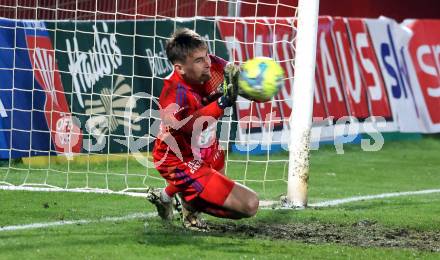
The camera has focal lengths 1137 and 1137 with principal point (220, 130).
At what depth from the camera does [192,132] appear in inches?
328

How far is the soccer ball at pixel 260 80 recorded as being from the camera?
7.82 m

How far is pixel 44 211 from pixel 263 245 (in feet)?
8.30

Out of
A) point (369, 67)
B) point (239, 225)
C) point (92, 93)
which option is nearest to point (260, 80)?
point (239, 225)

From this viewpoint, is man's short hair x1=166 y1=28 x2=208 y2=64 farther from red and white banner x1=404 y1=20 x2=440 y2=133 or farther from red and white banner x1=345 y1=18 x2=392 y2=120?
red and white banner x1=404 y1=20 x2=440 y2=133

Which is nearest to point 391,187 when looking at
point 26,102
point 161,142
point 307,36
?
point 307,36

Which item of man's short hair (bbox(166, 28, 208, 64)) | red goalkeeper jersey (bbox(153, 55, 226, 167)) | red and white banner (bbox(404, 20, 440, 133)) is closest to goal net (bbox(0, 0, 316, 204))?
red goalkeeper jersey (bbox(153, 55, 226, 167))

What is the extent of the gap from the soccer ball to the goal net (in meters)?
3.84

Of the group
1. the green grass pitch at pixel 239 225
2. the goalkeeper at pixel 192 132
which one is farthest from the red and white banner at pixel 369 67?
the goalkeeper at pixel 192 132

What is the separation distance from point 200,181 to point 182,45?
1.00 metres

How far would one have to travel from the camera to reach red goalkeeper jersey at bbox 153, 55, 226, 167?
26.6 feet

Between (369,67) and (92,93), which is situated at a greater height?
(369,67)

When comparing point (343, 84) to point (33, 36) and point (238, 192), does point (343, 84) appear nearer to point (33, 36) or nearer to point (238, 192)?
point (33, 36)

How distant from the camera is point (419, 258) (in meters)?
7.63

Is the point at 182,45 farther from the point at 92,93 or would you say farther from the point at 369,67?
the point at 369,67
